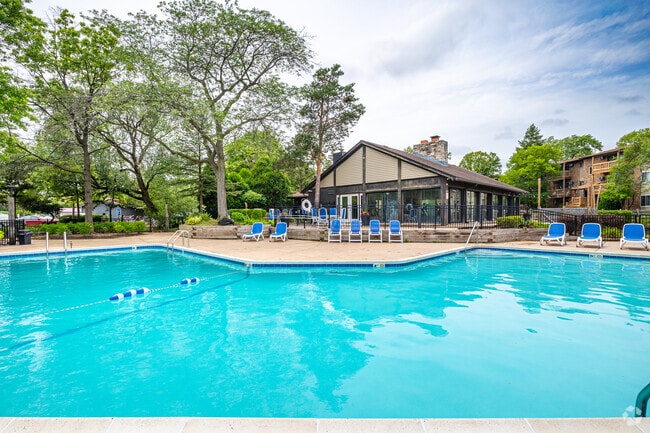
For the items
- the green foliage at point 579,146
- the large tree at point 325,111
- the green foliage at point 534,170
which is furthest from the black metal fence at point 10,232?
the green foliage at point 579,146

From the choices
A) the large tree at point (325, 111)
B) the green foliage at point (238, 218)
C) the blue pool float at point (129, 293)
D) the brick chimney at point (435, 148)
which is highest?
the large tree at point (325, 111)

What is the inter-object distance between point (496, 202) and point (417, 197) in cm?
972

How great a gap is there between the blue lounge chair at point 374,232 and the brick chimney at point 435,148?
35.4 ft

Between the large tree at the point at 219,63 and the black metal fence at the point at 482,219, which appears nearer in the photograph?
the black metal fence at the point at 482,219

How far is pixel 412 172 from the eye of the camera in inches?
736

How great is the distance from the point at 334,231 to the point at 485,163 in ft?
136

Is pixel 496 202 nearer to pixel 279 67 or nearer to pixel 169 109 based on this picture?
pixel 279 67

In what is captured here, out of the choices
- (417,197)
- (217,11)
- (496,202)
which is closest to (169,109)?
(217,11)

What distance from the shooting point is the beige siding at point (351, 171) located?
21469 millimetres

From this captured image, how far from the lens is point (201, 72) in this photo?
17266 mm

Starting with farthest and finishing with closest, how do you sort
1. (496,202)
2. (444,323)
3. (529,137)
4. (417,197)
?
(529,137), (496,202), (417,197), (444,323)

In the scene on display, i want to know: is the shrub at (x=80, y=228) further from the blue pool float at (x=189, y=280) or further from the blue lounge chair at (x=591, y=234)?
the blue lounge chair at (x=591, y=234)

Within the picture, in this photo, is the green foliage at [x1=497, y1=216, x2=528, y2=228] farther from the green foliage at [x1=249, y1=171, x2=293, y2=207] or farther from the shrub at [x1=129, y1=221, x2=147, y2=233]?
the shrub at [x1=129, y1=221, x2=147, y2=233]

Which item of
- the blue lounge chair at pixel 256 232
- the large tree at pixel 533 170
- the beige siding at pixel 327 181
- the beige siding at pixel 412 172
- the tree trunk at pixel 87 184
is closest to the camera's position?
the blue lounge chair at pixel 256 232
